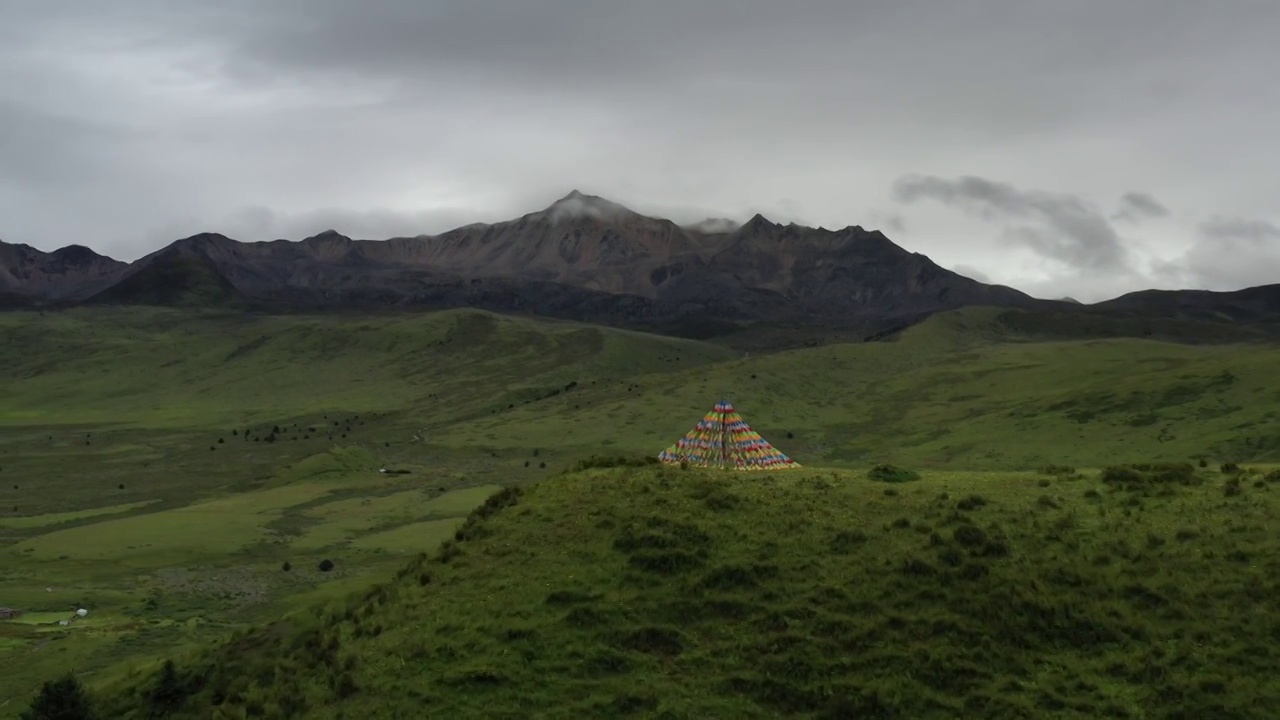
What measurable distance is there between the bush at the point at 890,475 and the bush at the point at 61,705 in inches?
930

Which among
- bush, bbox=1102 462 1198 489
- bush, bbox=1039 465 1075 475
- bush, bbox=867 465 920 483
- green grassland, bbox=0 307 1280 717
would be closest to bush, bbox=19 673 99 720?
green grassland, bbox=0 307 1280 717

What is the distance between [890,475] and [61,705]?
24958mm

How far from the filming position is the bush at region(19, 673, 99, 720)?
78.6 feet

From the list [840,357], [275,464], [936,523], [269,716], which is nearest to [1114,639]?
[936,523]

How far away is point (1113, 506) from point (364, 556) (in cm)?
4799

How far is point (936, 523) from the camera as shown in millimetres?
26703

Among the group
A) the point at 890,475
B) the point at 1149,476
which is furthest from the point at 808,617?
the point at 1149,476

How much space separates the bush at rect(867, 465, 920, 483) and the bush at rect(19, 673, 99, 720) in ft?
77.5

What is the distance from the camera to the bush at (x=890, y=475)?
109 ft

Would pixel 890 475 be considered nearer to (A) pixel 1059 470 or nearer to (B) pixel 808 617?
(A) pixel 1059 470

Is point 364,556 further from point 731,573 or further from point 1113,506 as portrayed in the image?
point 1113,506

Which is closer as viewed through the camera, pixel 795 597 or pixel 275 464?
pixel 795 597

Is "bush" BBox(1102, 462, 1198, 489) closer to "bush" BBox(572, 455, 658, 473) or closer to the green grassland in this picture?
the green grassland

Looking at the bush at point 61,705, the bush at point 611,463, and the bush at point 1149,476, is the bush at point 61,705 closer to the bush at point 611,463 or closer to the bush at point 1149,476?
the bush at point 611,463
